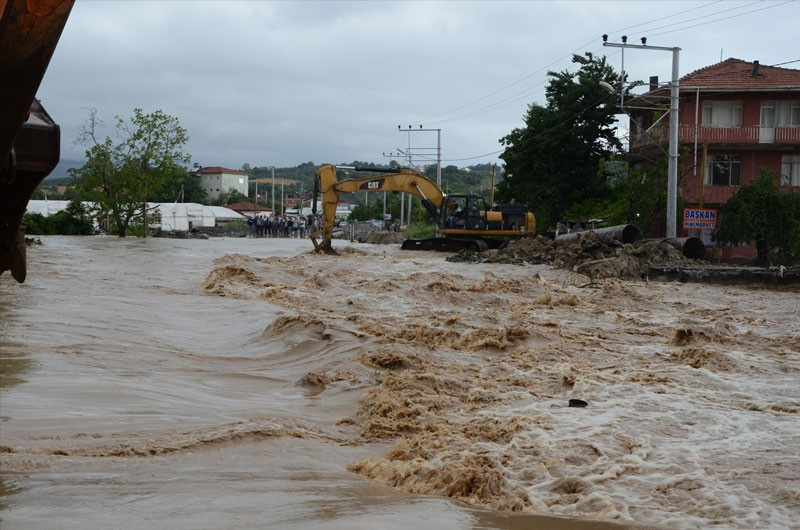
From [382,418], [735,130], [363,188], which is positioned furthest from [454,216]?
[382,418]

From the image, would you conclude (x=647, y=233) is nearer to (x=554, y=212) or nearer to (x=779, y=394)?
(x=554, y=212)

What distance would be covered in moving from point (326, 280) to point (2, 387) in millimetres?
14578

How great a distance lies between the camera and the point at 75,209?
5450cm

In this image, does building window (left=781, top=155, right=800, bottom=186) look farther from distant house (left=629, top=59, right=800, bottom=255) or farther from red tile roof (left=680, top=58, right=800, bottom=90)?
red tile roof (left=680, top=58, right=800, bottom=90)

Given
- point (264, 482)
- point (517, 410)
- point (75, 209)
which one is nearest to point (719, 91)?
point (75, 209)

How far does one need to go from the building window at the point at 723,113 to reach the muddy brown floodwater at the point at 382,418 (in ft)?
102

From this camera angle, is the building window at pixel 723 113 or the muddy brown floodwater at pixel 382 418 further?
the building window at pixel 723 113

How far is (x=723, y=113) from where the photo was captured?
148 ft

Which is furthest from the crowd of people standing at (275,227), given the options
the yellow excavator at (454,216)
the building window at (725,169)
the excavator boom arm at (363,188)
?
the building window at (725,169)

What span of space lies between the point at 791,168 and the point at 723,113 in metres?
4.33

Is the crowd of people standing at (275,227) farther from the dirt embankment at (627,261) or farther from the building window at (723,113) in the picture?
the dirt embankment at (627,261)

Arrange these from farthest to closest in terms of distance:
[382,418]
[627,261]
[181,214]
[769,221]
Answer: [181,214], [769,221], [627,261], [382,418]

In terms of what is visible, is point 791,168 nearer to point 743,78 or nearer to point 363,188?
point 743,78

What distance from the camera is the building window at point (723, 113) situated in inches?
1772
